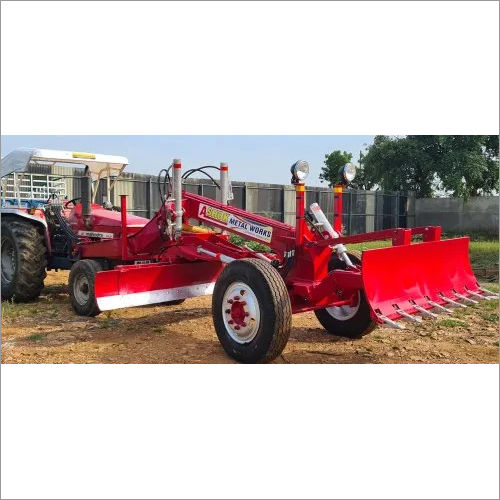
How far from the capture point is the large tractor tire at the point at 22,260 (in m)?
8.10

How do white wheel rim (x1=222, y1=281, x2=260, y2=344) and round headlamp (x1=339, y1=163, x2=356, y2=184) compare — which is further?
round headlamp (x1=339, y1=163, x2=356, y2=184)

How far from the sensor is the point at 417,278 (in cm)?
521

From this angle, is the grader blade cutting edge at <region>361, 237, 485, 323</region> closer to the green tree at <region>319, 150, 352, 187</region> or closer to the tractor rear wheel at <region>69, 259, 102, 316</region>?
the tractor rear wheel at <region>69, 259, 102, 316</region>

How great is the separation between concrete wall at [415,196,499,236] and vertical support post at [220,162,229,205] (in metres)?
18.4

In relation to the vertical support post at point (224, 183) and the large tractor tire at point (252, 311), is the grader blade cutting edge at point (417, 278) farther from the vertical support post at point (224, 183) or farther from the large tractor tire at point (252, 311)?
the vertical support post at point (224, 183)

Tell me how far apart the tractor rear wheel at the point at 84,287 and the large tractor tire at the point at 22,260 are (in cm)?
105

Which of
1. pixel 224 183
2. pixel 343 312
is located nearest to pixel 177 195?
pixel 224 183

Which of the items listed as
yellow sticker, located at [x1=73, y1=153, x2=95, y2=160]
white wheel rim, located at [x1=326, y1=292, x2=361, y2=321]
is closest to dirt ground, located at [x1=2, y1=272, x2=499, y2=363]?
white wheel rim, located at [x1=326, y1=292, x2=361, y2=321]

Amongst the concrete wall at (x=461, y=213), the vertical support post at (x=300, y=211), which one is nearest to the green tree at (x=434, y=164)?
the concrete wall at (x=461, y=213)

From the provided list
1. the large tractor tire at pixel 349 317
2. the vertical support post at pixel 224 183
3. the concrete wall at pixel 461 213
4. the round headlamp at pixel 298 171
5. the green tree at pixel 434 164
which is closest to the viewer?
the round headlamp at pixel 298 171

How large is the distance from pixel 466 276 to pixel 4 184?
683 cm

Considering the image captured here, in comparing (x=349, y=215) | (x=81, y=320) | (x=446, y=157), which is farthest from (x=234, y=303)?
(x=446, y=157)

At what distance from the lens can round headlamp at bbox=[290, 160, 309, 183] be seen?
18.0ft

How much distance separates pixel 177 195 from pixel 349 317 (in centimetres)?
243
